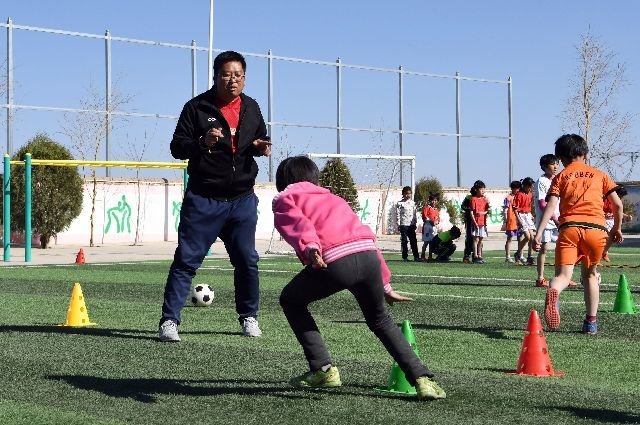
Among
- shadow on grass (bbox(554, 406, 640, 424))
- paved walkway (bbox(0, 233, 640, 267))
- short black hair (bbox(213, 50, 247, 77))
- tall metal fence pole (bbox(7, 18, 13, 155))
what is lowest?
paved walkway (bbox(0, 233, 640, 267))

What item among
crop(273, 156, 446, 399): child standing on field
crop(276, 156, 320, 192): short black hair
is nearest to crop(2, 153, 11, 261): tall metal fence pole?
crop(276, 156, 320, 192): short black hair

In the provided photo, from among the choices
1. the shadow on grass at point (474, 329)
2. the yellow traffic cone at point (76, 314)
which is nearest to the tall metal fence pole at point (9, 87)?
the yellow traffic cone at point (76, 314)

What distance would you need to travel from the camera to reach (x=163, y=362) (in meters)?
7.66

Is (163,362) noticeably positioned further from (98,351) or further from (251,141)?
(251,141)

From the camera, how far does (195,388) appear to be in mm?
6613

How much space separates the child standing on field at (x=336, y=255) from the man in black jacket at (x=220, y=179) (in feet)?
7.70

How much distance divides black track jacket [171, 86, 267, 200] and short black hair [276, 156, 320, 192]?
227 cm

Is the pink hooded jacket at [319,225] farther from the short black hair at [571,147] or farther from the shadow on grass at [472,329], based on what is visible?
the short black hair at [571,147]

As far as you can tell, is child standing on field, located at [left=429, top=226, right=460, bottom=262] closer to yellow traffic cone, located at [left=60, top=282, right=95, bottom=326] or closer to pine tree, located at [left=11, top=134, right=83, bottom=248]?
pine tree, located at [left=11, top=134, right=83, bottom=248]

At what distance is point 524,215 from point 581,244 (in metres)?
12.5

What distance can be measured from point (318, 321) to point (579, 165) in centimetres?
261

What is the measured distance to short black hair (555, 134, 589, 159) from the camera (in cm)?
953

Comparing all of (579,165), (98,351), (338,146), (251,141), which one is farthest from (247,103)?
(338,146)

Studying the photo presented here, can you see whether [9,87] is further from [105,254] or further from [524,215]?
[524,215]
